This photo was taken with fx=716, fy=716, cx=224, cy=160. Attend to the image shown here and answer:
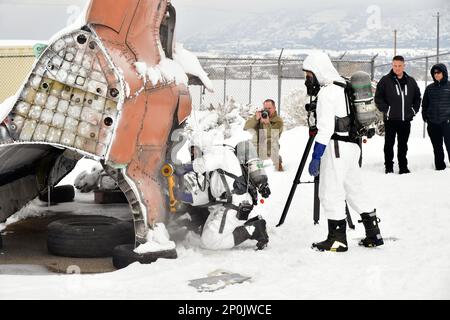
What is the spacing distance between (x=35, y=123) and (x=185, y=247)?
201 cm

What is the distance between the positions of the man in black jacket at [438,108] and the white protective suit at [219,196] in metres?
5.20

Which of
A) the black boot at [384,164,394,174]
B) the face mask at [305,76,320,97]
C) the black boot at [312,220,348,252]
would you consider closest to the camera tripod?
the face mask at [305,76,320,97]

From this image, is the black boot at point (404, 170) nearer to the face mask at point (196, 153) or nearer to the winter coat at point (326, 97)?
the winter coat at point (326, 97)

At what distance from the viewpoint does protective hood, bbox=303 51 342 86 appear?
23.8 ft

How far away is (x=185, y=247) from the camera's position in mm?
7340

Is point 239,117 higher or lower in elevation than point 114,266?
higher

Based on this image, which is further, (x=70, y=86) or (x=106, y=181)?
(x=106, y=181)

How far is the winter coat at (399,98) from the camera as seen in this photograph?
11.5m

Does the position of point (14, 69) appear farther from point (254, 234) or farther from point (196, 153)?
point (254, 234)

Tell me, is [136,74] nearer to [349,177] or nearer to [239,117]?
[349,177]

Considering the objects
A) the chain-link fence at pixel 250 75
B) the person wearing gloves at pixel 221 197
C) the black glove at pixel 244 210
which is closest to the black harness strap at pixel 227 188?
the person wearing gloves at pixel 221 197

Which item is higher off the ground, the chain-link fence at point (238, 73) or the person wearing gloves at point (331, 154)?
the chain-link fence at point (238, 73)

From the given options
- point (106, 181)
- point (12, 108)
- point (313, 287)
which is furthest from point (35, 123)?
point (106, 181)

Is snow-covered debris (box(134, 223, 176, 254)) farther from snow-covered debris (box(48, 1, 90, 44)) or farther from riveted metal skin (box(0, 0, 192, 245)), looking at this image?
snow-covered debris (box(48, 1, 90, 44))
